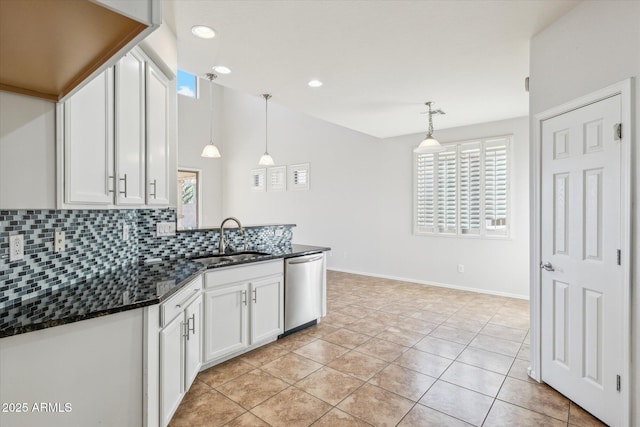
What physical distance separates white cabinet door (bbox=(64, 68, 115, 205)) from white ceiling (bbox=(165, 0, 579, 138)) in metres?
0.91

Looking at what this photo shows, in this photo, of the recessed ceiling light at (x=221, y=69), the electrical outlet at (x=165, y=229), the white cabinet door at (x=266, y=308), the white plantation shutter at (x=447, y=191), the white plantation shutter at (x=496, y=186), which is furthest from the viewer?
the white plantation shutter at (x=447, y=191)

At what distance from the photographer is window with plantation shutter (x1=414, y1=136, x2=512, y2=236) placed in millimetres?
4859

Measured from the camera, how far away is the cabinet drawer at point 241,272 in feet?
8.27

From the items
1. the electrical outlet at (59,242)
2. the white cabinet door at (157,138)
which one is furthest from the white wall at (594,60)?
the electrical outlet at (59,242)

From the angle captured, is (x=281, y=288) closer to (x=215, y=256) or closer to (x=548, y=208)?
(x=215, y=256)

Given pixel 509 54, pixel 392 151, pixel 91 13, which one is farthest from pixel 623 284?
pixel 392 151

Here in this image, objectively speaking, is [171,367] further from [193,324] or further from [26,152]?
[26,152]

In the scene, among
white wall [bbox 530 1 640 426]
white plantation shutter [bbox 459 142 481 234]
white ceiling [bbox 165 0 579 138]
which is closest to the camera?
white wall [bbox 530 1 640 426]

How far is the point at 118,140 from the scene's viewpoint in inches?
71.3

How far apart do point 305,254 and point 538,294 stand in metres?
2.02

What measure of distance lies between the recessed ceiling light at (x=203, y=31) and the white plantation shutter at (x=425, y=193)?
407cm

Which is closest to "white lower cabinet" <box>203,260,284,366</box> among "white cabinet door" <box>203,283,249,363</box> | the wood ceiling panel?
"white cabinet door" <box>203,283,249,363</box>

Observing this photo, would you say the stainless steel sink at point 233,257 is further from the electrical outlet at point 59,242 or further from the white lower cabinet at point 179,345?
the electrical outlet at point 59,242

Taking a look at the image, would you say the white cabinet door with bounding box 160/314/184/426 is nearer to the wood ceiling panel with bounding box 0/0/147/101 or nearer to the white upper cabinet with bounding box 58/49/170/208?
the white upper cabinet with bounding box 58/49/170/208
